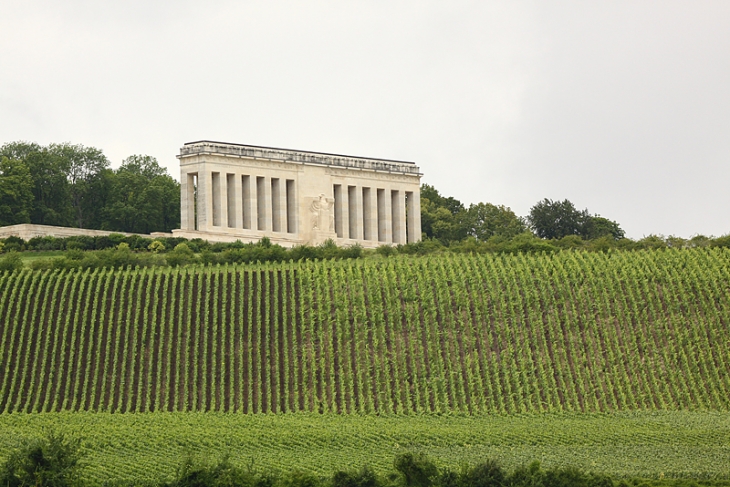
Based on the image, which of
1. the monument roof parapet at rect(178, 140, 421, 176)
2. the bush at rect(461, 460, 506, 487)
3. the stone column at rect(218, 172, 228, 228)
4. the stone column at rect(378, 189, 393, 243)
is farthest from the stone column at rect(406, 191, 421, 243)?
the bush at rect(461, 460, 506, 487)

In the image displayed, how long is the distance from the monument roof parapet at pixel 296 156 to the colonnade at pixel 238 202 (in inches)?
49.7

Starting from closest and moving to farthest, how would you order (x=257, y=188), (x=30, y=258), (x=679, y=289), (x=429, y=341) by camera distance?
1. (x=429, y=341)
2. (x=679, y=289)
3. (x=30, y=258)
4. (x=257, y=188)

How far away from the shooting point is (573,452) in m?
34.3

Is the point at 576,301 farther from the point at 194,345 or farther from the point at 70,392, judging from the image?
the point at 70,392

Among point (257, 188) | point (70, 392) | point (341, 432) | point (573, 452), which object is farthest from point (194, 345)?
point (257, 188)

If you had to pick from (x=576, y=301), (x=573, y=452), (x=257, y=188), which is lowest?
(x=573, y=452)

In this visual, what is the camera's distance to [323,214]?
8262cm

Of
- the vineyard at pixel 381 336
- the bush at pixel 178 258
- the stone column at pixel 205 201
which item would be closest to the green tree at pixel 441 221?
the stone column at pixel 205 201

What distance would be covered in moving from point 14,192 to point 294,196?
16620 millimetres

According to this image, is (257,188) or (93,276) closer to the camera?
(93,276)

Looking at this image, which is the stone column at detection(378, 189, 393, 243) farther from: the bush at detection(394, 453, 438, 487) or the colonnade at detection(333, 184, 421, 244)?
the bush at detection(394, 453, 438, 487)

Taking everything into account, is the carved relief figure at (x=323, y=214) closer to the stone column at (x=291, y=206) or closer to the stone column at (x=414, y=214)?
the stone column at (x=291, y=206)

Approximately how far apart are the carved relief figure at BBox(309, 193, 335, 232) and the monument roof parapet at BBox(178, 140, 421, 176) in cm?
287

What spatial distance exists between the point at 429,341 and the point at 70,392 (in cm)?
1230
